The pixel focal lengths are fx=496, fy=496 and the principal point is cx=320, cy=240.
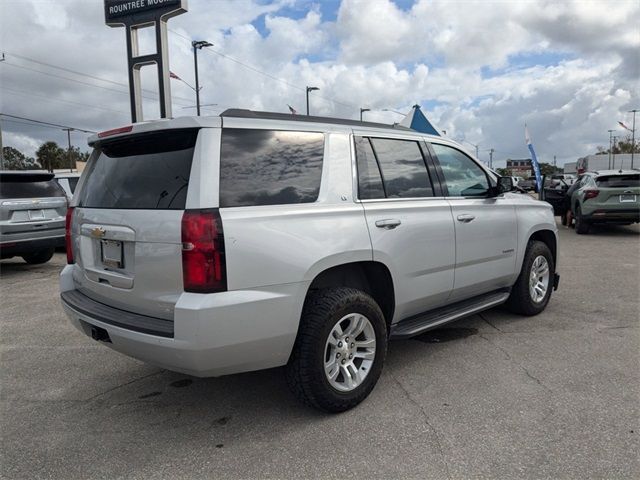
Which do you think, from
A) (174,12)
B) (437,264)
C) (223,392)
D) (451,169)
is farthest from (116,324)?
(174,12)

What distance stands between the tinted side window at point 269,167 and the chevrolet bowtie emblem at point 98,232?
913 mm

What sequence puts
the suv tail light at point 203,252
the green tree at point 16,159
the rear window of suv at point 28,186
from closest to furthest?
the suv tail light at point 203,252 → the rear window of suv at point 28,186 → the green tree at point 16,159

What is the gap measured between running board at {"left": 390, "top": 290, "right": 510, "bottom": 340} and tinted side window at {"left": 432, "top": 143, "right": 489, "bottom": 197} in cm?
95

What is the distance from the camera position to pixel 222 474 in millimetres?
2570

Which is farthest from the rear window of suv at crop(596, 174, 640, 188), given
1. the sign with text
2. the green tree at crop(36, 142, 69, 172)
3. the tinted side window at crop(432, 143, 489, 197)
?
the green tree at crop(36, 142, 69, 172)

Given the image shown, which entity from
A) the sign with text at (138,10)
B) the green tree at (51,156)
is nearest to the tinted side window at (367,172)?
the sign with text at (138,10)

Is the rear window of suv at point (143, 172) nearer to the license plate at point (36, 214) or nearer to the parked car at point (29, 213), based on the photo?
the parked car at point (29, 213)

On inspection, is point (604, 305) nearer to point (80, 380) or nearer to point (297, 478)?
point (297, 478)

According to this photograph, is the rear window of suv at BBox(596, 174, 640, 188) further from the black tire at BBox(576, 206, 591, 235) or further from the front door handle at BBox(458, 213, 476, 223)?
the front door handle at BBox(458, 213, 476, 223)

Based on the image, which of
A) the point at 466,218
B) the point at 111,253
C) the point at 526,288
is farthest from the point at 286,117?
the point at 526,288

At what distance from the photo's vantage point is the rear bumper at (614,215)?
36.6ft

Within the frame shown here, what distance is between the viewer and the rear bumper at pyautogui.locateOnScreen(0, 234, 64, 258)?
25.4ft

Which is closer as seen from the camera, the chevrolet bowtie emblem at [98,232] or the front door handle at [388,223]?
the chevrolet bowtie emblem at [98,232]

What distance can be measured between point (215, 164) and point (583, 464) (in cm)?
251
